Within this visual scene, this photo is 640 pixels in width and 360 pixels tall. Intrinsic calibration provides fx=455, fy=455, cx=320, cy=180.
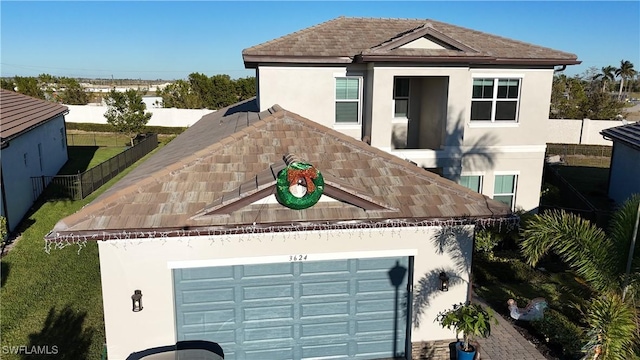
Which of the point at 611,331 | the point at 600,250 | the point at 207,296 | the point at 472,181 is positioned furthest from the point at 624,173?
the point at 207,296

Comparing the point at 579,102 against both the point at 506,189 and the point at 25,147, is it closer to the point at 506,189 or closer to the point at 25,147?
the point at 506,189

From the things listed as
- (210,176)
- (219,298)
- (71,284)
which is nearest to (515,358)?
(219,298)

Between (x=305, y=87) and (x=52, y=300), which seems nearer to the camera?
(x=52, y=300)

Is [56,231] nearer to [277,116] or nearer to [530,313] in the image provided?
[277,116]

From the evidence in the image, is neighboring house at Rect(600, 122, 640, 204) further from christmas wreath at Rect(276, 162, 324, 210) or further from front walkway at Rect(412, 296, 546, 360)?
christmas wreath at Rect(276, 162, 324, 210)

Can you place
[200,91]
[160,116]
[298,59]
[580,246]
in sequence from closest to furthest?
[580,246] < [298,59] < [160,116] < [200,91]
